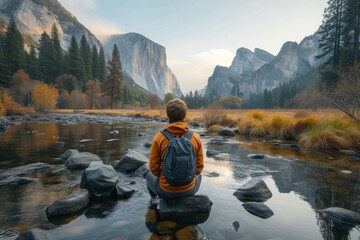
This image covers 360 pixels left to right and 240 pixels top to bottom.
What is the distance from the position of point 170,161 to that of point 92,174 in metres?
2.37

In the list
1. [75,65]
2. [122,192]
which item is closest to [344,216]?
[122,192]

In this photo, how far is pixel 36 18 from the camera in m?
161

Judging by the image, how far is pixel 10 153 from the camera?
915 cm

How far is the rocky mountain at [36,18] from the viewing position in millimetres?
148250

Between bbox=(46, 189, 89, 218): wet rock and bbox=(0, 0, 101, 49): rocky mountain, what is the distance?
544 ft

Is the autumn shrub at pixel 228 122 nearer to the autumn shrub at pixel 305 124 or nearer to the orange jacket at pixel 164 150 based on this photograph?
the autumn shrub at pixel 305 124

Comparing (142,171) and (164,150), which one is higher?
(164,150)

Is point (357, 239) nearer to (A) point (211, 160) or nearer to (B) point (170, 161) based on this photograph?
(B) point (170, 161)

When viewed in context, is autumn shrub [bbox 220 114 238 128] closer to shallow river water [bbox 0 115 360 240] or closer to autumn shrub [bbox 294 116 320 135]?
autumn shrub [bbox 294 116 320 135]

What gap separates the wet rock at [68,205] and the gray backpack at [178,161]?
187cm

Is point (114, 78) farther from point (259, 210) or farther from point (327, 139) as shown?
point (259, 210)

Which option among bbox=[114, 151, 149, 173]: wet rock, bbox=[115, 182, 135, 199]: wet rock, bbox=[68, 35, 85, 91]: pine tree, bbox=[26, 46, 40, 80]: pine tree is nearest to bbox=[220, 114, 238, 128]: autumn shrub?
bbox=[114, 151, 149, 173]: wet rock

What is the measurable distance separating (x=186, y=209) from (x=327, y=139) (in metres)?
9.68

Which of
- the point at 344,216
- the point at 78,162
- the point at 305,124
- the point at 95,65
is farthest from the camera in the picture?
the point at 95,65
